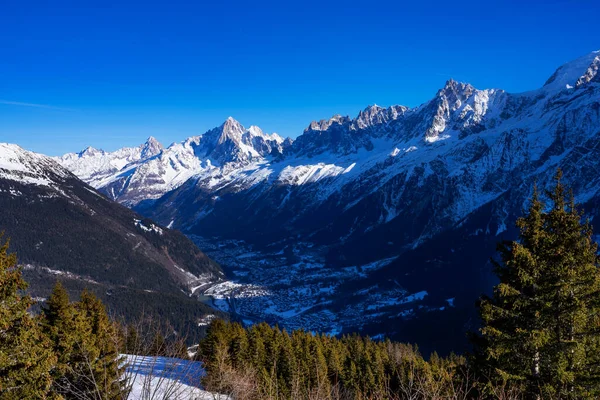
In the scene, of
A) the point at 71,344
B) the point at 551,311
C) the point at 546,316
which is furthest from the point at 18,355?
the point at 551,311

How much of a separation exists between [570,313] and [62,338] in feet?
92.7

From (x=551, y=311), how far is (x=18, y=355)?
22904 mm

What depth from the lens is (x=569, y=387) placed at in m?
17.7

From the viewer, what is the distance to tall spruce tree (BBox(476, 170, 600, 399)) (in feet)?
57.7

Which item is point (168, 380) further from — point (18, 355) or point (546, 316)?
point (546, 316)

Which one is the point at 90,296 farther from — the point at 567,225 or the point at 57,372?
the point at 567,225

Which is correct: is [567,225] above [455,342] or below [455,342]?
above

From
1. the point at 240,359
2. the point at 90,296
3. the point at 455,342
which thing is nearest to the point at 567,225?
the point at 90,296

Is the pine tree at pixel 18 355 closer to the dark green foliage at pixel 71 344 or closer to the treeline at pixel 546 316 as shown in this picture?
the treeline at pixel 546 316

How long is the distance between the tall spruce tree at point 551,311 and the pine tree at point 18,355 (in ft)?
62.7

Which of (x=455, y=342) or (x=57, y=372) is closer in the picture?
(x=57, y=372)

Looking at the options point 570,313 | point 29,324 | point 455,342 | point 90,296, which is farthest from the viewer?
point 455,342

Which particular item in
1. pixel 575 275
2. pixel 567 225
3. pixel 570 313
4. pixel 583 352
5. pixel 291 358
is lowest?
pixel 291 358

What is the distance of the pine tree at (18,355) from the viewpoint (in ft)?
51.2
